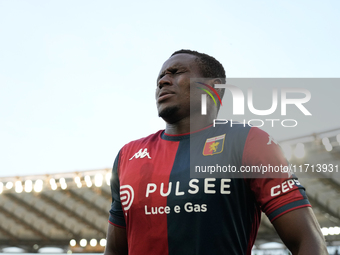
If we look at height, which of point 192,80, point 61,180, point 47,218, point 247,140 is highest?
point 192,80

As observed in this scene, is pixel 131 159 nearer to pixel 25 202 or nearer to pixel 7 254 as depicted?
pixel 25 202

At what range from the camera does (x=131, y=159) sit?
6.41ft

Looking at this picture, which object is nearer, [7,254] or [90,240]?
[90,240]

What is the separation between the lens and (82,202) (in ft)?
60.0

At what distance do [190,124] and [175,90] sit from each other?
216 mm

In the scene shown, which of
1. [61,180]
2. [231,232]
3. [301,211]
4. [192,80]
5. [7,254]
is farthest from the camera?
[7,254]

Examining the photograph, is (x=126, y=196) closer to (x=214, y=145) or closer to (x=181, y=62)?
(x=214, y=145)

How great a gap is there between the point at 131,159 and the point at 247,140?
0.68 metres

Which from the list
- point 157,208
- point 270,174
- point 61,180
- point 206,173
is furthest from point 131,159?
point 61,180

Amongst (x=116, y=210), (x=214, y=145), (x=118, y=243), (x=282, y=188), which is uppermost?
(x=214, y=145)

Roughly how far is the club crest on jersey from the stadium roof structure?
1007cm

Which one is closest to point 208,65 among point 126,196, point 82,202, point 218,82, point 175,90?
point 218,82

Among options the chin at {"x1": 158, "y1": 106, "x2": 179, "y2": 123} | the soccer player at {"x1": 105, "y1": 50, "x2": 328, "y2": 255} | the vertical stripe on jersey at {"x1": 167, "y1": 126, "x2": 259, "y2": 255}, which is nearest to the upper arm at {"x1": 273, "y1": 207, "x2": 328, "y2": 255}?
the soccer player at {"x1": 105, "y1": 50, "x2": 328, "y2": 255}

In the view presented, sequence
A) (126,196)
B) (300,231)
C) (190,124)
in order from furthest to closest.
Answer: (190,124) < (126,196) < (300,231)
